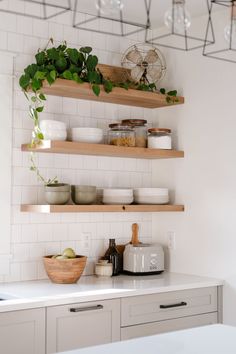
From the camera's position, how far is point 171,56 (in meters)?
4.36

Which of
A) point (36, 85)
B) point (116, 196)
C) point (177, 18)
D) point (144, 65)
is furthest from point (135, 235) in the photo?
point (177, 18)

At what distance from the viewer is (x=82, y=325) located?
3301 millimetres

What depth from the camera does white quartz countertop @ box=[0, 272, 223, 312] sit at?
3.14m

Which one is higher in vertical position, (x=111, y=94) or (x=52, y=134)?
(x=111, y=94)

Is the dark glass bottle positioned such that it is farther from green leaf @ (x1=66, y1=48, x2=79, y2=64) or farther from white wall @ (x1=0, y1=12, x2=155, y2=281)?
green leaf @ (x1=66, y1=48, x2=79, y2=64)

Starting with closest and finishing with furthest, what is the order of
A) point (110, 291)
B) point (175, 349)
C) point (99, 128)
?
point (175, 349) → point (110, 291) → point (99, 128)

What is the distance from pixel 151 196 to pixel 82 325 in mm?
1203

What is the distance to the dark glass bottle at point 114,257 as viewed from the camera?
407 centimetres

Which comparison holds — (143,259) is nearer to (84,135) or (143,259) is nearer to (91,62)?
(84,135)

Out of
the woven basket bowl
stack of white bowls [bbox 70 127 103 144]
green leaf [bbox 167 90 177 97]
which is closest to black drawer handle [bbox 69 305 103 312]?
the woven basket bowl

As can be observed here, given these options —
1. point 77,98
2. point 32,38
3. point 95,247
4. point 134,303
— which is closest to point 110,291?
point 134,303

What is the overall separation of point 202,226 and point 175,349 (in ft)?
6.93

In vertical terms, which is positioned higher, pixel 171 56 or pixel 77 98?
pixel 171 56

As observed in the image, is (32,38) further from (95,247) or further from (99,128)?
(95,247)
